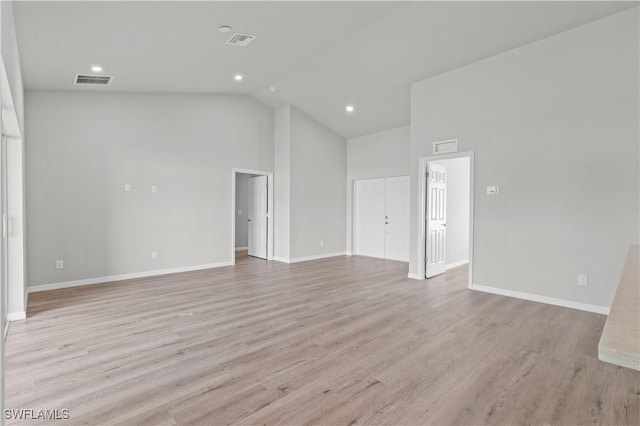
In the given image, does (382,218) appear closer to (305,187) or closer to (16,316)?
(305,187)

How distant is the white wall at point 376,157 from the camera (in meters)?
7.64

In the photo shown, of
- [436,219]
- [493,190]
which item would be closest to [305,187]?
[436,219]

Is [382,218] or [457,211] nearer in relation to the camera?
[457,211]

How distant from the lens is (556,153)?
4262 mm

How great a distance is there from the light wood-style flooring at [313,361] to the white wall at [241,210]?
544 cm

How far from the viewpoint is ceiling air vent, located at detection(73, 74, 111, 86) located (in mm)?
4672

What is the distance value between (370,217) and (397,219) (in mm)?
801

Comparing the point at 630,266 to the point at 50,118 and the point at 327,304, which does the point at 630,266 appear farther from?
the point at 50,118

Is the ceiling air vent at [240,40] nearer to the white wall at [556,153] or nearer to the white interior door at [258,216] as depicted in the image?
the white wall at [556,153]

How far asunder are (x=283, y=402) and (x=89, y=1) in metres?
3.57

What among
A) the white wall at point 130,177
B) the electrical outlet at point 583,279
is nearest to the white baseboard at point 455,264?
the electrical outlet at point 583,279

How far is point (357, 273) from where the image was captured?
20.7ft

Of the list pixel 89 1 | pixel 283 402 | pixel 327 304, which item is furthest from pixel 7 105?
pixel 327 304

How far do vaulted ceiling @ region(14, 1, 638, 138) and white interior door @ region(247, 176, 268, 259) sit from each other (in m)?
2.63
